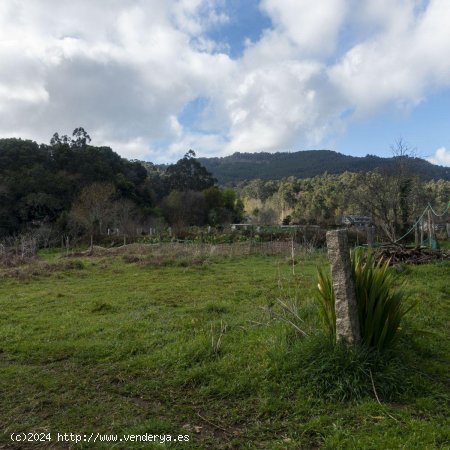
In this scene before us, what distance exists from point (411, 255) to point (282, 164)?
96035 mm

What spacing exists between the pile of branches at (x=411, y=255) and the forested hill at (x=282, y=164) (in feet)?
227

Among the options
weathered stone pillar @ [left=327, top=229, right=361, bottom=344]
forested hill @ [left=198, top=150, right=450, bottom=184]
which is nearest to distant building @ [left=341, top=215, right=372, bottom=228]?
weathered stone pillar @ [left=327, top=229, right=361, bottom=344]

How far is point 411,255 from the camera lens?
10641mm

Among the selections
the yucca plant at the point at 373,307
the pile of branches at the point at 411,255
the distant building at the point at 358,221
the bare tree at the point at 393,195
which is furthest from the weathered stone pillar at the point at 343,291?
the distant building at the point at 358,221

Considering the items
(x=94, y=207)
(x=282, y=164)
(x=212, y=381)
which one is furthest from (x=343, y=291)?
(x=282, y=164)

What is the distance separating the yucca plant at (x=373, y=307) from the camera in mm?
3811

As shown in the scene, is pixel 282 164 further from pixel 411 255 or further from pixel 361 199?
pixel 411 255

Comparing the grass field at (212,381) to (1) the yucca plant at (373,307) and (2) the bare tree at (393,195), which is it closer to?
(1) the yucca plant at (373,307)

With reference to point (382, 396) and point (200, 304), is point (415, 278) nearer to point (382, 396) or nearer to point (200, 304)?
point (200, 304)

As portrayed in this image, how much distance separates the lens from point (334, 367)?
3545 millimetres

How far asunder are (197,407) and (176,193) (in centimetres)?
4632

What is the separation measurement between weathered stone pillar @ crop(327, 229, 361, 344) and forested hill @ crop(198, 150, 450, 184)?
77.1 metres

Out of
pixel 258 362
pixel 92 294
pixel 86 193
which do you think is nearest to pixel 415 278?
pixel 258 362

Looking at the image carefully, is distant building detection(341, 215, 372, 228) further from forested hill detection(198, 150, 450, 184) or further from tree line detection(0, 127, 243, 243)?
forested hill detection(198, 150, 450, 184)
